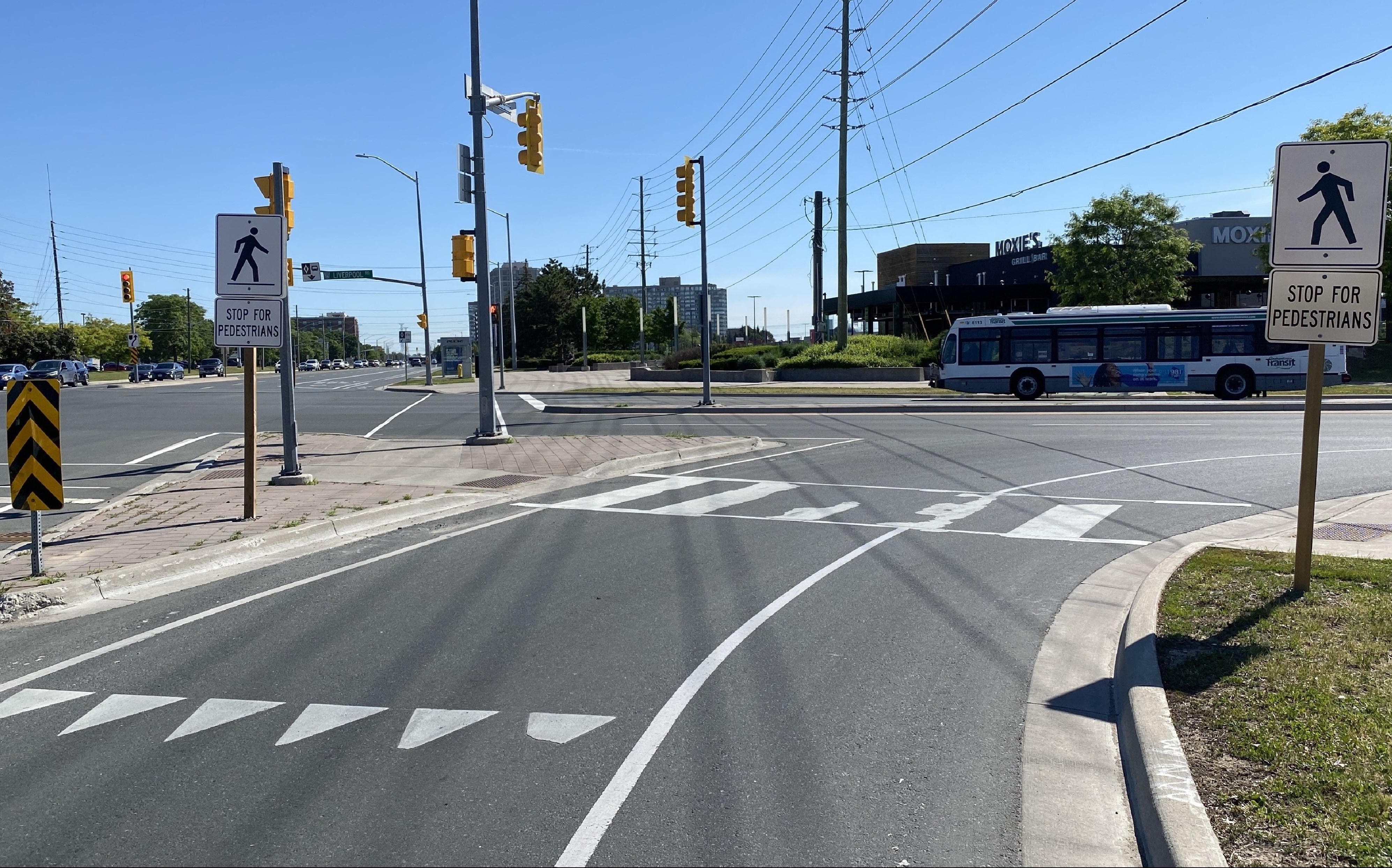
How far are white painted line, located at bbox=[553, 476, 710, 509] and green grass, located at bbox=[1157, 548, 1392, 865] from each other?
656cm

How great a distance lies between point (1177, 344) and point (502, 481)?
82.4 ft

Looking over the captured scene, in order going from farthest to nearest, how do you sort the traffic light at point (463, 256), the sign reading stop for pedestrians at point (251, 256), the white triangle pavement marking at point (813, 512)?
the traffic light at point (463, 256) < the white triangle pavement marking at point (813, 512) < the sign reading stop for pedestrians at point (251, 256)

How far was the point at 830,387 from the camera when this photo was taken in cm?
3931

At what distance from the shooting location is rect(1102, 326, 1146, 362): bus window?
31853 mm

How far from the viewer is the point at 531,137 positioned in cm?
1897

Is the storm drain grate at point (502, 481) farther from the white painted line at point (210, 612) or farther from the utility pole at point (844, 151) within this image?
the utility pole at point (844, 151)

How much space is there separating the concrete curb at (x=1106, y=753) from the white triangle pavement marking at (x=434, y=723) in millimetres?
2645

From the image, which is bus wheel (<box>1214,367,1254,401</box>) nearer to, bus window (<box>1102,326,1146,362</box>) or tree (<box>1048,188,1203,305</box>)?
Result: bus window (<box>1102,326,1146,362</box>)

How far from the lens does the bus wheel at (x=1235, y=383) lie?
30859mm

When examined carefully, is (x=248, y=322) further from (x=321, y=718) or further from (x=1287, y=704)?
(x=1287, y=704)

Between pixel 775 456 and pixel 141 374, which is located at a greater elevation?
pixel 141 374

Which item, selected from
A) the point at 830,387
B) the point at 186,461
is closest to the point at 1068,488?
the point at 186,461

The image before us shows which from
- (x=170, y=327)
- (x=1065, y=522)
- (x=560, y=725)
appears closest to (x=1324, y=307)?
(x=1065, y=522)

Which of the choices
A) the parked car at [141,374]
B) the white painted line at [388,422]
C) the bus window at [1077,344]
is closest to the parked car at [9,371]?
the parked car at [141,374]
